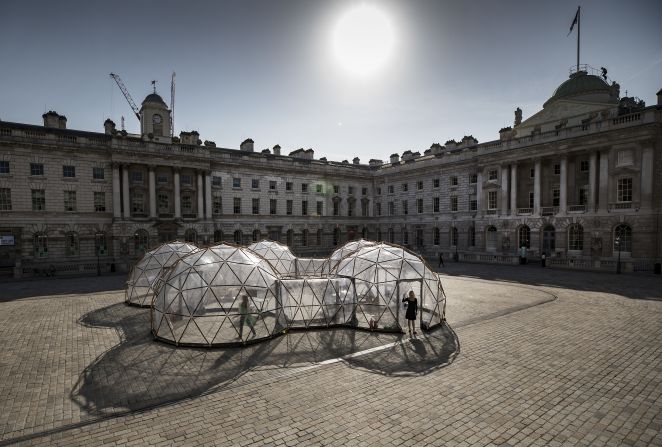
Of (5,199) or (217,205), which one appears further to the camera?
(217,205)

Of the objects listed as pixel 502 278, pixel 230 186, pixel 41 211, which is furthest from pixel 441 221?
Answer: pixel 41 211

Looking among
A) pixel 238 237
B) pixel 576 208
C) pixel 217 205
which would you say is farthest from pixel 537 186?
pixel 217 205

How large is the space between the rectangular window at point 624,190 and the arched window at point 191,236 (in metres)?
48.0

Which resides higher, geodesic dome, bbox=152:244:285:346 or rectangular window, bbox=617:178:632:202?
rectangular window, bbox=617:178:632:202

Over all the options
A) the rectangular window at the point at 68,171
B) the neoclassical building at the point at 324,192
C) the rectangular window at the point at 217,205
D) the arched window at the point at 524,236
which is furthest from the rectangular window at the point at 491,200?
the rectangular window at the point at 68,171

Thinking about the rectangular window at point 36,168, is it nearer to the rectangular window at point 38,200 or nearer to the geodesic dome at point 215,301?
the rectangular window at point 38,200

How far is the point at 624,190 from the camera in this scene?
34.3 meters

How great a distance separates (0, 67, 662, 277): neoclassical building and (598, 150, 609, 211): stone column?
0.08 m

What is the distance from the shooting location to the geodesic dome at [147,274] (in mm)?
20688

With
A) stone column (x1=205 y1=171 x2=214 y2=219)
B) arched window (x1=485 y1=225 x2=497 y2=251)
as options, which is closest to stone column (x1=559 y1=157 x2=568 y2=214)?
arched window (x1=485 y1=225 x2=497 y2=251)

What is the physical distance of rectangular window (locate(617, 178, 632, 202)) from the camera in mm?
33969

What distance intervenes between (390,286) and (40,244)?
38.3 meters

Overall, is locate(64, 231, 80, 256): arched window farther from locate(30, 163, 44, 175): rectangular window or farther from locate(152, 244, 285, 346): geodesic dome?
locate(152, 244, 285, 346): geodesic dome

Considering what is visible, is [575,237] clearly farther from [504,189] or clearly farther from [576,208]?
[504,189]
